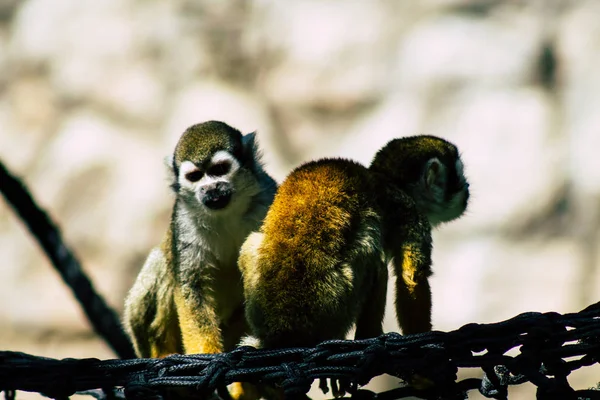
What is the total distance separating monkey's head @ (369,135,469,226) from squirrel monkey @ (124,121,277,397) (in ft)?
2.24

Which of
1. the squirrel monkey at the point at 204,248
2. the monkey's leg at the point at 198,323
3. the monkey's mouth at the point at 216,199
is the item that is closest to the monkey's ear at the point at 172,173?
the squirrel monkey at the point at 204,248

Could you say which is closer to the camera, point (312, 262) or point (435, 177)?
point (312, 262)

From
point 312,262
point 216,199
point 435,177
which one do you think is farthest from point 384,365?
point 216,199

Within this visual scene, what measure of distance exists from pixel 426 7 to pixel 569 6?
140 centimetres

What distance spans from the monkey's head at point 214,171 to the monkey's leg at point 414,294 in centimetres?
98

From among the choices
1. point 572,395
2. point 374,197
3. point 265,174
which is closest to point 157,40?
point 265,174

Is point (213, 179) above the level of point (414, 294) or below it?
above

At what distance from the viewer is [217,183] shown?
386 centimetres

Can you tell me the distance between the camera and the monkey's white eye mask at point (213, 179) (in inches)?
151

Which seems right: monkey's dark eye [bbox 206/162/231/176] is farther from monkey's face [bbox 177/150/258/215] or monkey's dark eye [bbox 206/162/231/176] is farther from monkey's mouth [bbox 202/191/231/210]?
monkey's mouth [bbox 202/191/231/210]

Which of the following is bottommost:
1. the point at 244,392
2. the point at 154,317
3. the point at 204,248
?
the point at 244,392

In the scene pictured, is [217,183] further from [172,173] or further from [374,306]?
[374,306]

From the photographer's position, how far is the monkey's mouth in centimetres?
382

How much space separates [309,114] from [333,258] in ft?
18.1
